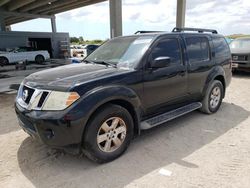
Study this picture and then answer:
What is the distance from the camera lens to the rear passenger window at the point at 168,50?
3.73m

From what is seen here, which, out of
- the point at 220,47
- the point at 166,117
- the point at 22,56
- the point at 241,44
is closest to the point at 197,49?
the point at 220,47

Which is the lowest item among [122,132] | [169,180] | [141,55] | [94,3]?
[169,180]

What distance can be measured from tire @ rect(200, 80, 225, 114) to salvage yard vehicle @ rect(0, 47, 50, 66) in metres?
17.1

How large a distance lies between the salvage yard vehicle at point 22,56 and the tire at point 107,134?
17.3 meters

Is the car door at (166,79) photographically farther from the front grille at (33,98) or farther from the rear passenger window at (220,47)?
the front grille at (33,98)

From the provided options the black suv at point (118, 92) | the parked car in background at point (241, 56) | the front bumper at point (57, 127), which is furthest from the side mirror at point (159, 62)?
the parked car in background at point (241, 56)

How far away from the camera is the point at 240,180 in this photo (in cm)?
271

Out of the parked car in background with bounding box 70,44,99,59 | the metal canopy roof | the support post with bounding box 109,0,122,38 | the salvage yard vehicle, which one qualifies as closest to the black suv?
the parked car in background with bounding box 70,44,99,59

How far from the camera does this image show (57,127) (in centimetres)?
268

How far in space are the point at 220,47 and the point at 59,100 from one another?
161 inches

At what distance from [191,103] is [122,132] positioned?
1.99m

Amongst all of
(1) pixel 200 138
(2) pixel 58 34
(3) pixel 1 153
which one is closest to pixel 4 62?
(2) pixel 58 34

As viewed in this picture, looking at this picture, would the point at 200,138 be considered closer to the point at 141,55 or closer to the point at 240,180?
the point at 240,180

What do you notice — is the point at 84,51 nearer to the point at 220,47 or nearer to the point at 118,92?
the point at 220,47
